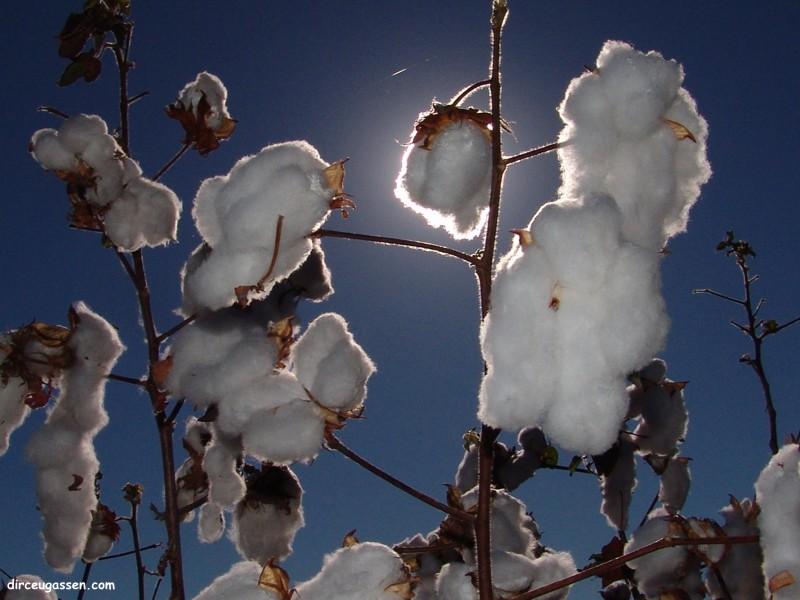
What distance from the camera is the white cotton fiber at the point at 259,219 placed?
110 centimetres

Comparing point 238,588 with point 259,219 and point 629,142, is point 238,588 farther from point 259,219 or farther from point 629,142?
point 629,142

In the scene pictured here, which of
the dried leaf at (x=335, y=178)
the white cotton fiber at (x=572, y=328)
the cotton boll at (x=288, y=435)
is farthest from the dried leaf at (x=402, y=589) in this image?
the dried leaf at (x=335, y=178)

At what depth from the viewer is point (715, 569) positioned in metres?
1.48

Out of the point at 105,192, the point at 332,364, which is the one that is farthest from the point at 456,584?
the point at 105,192

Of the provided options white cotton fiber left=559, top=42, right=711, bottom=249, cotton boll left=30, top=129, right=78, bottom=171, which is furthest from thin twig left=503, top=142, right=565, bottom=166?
cotton boll left=30, top=129, right=78, bottom=171

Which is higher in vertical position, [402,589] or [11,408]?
[11,408]

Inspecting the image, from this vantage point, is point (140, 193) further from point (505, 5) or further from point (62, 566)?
point (505, 5)

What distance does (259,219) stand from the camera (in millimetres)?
1108

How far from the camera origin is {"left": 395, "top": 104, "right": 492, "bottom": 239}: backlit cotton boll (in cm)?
109

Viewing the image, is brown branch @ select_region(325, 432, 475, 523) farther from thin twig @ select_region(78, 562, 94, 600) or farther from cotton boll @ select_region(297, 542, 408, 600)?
thin twig @ select_region(78, 562, 94, 600)

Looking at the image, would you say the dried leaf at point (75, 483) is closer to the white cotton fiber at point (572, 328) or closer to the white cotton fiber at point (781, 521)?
the white cotton fiber at point (572, 328)

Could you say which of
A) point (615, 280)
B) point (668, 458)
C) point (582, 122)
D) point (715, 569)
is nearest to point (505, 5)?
point (582, 122)

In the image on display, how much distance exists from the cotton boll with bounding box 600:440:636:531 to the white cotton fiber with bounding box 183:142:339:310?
1534 millimetres

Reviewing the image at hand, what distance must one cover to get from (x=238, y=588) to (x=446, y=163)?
0.76m
